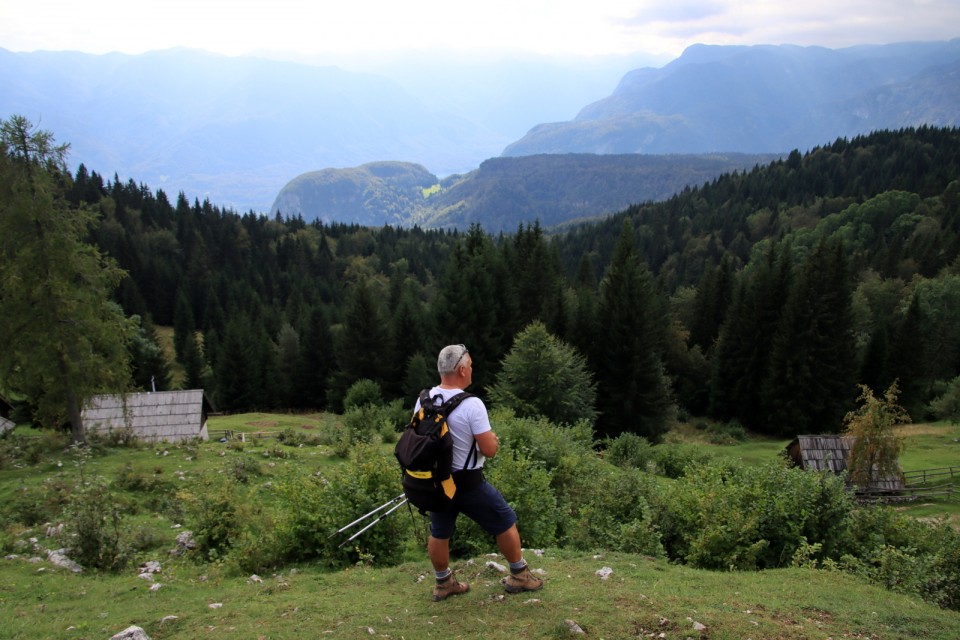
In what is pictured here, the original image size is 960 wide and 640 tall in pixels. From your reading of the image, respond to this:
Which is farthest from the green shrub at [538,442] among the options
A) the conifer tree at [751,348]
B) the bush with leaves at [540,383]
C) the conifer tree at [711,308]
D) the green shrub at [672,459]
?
the conifer tree at [711,308]

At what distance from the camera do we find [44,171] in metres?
18.4

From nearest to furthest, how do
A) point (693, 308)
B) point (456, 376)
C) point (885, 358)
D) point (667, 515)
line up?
point (456, 376), point (667, 515), point (885, 358), point (693, 308)

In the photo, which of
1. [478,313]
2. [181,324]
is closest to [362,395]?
[478,313]

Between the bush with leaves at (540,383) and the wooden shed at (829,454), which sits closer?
the wooden shed at (829,454)

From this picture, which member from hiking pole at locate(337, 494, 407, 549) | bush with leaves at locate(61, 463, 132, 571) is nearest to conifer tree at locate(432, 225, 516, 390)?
bush with leaves at locate(61, 463, 132, 571)

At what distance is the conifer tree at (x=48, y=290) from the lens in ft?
59.1

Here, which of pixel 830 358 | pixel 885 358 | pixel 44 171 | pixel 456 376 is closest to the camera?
pixel 456 376

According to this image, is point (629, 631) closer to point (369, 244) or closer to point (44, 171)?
point (44, 171)

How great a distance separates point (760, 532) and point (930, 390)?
6014cm

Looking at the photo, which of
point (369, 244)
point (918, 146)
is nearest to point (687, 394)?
point (369, 244)

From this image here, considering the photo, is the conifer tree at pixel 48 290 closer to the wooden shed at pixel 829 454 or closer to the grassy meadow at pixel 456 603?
the grassy meadow at pixel 456 603

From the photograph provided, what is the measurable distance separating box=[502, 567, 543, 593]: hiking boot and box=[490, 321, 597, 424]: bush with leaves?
22.7 meters

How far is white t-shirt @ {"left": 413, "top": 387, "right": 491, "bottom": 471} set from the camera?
5.93 m

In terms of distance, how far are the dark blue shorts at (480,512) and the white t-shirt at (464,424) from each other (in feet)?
1.39
